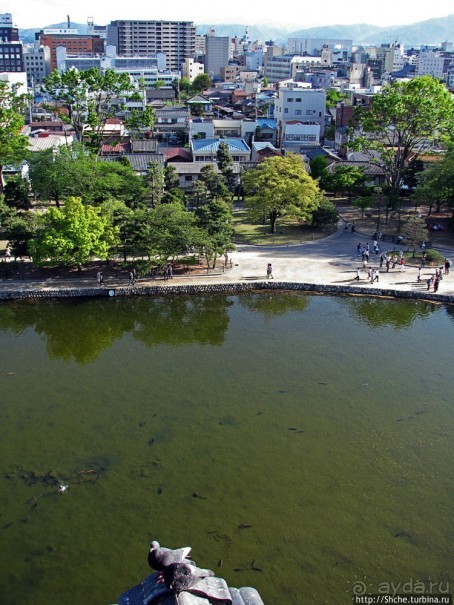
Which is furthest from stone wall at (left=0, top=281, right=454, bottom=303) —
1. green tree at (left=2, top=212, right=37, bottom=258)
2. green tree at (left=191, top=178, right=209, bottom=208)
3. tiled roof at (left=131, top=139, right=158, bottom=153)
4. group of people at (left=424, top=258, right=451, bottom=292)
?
tiled roof at (left=131, top=139, right=158, bottom=153)

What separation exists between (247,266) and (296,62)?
147 meters

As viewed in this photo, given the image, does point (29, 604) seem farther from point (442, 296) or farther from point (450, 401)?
point (442, 296)

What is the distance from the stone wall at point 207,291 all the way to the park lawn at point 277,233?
7670 millimetres

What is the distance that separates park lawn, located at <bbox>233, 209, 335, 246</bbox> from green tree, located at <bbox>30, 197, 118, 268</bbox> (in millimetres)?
10746

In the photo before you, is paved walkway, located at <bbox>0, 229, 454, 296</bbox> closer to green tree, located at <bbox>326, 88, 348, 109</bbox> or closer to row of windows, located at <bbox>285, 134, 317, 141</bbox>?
row of windows, located at <bbox>285, 134, 317, 141</bbox>

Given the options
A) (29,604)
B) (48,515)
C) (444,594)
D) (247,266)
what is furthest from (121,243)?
(444,594)

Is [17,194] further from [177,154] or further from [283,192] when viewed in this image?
[177,154]

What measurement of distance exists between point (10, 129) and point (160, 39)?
485 ft

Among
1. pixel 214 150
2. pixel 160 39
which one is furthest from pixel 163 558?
pixel 160 39

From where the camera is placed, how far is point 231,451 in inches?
719

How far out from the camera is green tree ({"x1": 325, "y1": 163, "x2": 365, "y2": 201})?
151 ft

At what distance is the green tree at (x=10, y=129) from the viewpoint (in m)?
39.3

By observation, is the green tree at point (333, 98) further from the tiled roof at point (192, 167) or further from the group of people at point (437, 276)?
the group of people at point (437, 276)

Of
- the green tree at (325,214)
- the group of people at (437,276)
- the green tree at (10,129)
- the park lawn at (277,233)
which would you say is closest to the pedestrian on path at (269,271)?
the park lawn at (277,233)
